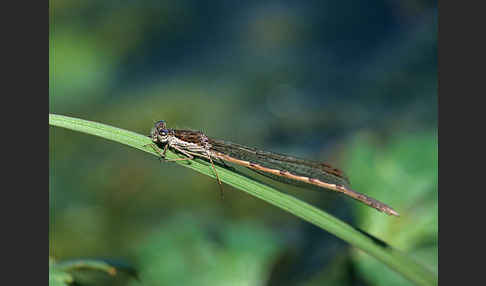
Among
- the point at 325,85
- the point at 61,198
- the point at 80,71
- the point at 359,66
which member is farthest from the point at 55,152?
the point at 359,66

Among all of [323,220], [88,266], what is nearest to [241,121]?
[88,266]

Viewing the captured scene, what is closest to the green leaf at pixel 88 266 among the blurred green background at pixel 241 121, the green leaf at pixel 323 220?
the blurred green background at pixel 241 121

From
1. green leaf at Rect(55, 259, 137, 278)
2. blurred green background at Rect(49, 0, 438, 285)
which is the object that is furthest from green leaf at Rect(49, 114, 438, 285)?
blurred green background at Rect(49, 0, 438, 285)

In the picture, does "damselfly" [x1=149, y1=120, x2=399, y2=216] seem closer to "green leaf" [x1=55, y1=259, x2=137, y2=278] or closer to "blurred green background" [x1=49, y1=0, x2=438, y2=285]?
"blurred green background" [x1=49, y1=0, x2=438, y2=285]

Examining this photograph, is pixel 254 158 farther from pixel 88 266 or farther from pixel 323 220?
pixel 88 266

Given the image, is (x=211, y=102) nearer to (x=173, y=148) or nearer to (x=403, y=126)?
(x=403, y=126)

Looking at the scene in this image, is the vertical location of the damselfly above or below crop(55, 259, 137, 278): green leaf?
above

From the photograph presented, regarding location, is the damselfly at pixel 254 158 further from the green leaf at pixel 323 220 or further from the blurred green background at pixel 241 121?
the green leaf at pixel 323 220

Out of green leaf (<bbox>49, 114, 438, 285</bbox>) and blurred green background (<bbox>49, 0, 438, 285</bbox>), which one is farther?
blurred green background (<bbox>49, 0, 438, 285</bbox>)
